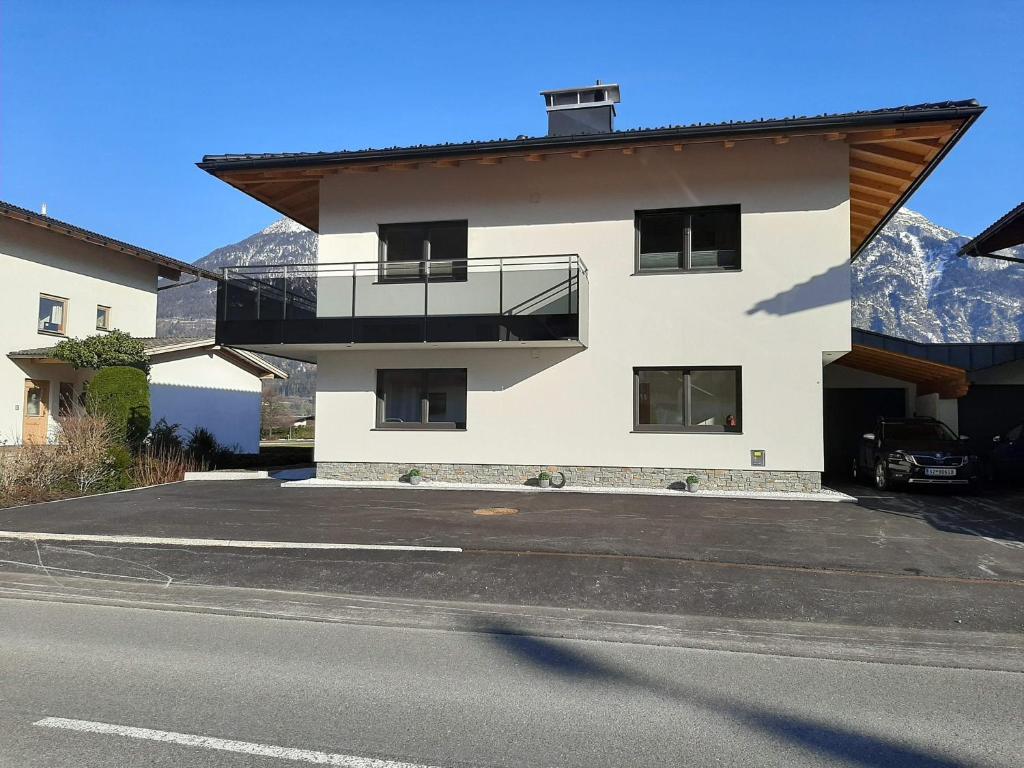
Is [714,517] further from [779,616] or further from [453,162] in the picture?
[453,162]

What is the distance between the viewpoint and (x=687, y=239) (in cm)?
1448

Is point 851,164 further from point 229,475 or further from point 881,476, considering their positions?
point 229,475

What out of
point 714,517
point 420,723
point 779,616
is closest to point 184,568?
point 420,723

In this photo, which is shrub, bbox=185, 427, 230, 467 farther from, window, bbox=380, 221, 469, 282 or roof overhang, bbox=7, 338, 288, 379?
window, bbox=380, 221, 469, 282

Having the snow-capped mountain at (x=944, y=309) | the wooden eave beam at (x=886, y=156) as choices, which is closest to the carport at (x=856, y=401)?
the wooden eave beam at (x=886, y=156)

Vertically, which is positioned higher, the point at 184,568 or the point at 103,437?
the point at 103,437

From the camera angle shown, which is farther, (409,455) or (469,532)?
(409,455)

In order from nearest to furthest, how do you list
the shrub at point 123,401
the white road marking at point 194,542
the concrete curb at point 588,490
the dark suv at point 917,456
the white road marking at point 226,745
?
the white road marking at point 226,745 → the white road marking at point 194,542 → the concrete curb at point 588,490 → the dark suv at point 917,456 → the shrub at point 123,401

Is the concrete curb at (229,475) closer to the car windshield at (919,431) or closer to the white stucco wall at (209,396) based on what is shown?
the white stucco wall at (209,396)

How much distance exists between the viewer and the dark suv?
45.8 ft

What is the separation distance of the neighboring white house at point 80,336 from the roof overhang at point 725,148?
34.0 ft

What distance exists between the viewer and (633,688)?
4480 millimetres

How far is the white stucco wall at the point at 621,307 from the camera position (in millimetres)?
13766

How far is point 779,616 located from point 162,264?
96.2ft
